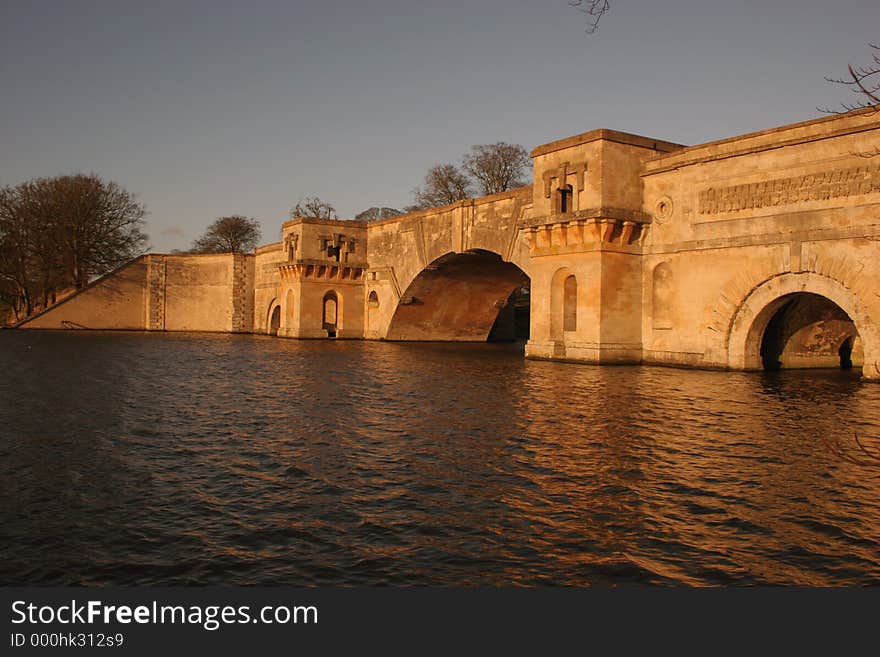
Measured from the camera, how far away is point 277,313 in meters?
46.8

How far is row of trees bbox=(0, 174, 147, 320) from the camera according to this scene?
4519cm

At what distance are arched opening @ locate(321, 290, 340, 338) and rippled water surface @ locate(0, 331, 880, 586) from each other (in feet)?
84.7

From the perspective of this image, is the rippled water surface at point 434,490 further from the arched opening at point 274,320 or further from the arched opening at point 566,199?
the arched opening at point 274,320

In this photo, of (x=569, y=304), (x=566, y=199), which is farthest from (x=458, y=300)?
(x=566, y=199)

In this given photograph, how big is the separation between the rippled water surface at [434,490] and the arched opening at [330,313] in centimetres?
2583

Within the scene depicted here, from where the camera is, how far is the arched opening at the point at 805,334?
18.0 m

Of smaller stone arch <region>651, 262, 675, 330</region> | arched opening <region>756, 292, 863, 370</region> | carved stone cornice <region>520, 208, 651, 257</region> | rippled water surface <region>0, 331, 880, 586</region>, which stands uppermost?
carved stone cornice <region>520, 208, 651, 257</region>

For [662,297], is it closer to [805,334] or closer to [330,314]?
[805,334]

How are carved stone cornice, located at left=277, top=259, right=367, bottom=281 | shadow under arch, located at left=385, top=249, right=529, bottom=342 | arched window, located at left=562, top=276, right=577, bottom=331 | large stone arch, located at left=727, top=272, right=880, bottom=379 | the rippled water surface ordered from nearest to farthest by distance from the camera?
1. the rippled water surface
2. large stone arch, located at left=727, top=272, right=880, bottom=379
3. arched window, located at left=562, top=276, right=577, bottom=331
4. shadow under arch, located at left=385, top=249, right=529, bottom=342
5. carved stone cornice, located at left=277, top=259, right=367, bottom=281

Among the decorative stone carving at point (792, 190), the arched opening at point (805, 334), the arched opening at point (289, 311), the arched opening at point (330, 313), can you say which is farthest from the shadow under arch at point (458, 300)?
the arched opening at point (805, 334)

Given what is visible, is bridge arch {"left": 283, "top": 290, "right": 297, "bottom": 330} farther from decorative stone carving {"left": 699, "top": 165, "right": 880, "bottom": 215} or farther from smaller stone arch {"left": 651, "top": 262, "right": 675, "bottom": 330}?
decorative stone carving {"left": 699, "top": 165, "right": 880, "bottom": 215}

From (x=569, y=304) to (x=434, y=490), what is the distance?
53.0ft

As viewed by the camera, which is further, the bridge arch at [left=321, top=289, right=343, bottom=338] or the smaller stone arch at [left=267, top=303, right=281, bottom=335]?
the smaller stone arch at [left=267, top=303, right=281, bottom=335]

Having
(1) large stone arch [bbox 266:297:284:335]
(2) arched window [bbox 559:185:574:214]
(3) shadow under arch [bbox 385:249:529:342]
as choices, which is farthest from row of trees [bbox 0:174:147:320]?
(2) arched window [bbox 559:185:574:214]
